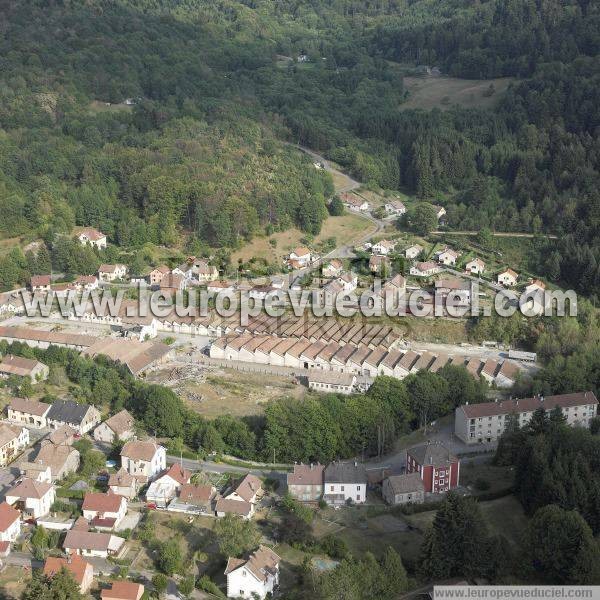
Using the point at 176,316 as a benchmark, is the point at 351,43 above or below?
above

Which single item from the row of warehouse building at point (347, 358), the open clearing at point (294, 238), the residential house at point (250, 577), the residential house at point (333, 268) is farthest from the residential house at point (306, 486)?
the open clearing at point (294, 238)

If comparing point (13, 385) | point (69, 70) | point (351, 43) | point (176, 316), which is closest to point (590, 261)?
point (176, 316)

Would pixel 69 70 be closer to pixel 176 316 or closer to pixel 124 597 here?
pixel 176 316

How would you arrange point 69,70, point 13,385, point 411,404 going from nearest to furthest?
point 411,404 → point 13,385 → point 69,70

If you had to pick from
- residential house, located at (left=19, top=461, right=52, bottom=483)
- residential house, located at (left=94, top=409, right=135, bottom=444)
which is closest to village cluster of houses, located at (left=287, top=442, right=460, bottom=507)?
residential house, located at (left=94, top=409, right=135, bottom=444)

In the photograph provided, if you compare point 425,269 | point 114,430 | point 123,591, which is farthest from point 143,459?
point 425,269

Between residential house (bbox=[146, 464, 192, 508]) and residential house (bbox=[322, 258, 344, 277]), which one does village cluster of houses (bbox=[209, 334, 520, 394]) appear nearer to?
residential house (bbox=[322, 258, 344, 277])
